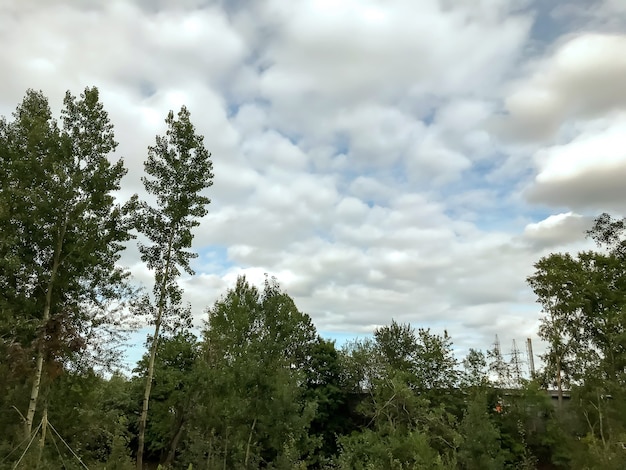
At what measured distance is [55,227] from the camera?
18.2 meters

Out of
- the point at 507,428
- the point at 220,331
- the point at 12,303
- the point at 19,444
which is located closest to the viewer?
the point at 19,444

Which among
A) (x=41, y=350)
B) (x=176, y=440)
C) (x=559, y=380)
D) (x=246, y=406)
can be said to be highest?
(x=41, y=350)

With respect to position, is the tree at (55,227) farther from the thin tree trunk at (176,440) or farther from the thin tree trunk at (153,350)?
the thin tree trunk at (176,440)

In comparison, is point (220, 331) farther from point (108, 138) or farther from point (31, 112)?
point (31, 112)

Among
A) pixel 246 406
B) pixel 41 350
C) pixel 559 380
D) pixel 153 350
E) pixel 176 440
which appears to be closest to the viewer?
pixel 41 350

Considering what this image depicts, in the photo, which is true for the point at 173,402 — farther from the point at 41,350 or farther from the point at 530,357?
the point at 530,357

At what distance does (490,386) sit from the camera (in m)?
31.3

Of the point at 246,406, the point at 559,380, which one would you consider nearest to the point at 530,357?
the point at 559,380

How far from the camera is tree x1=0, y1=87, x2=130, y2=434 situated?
16594mm

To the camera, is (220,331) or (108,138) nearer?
(108,138)

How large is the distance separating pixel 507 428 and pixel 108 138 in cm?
2644

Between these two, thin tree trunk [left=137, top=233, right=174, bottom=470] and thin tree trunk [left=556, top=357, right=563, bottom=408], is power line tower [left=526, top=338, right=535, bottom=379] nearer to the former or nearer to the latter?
thin tree trunk [left=556, top=357, right=563, bottom=408]

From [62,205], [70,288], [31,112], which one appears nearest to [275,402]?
[70,288]

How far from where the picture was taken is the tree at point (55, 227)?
54.4 ft
